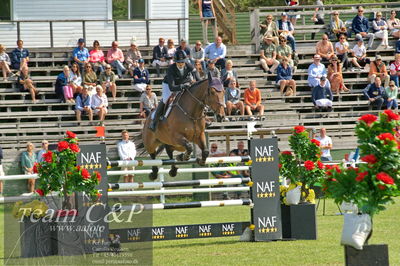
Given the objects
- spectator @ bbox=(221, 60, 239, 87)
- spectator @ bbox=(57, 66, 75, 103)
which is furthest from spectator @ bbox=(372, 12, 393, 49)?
spectator @ bbox=(57, 66, 75, 103)

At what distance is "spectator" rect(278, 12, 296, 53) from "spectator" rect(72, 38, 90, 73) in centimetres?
634

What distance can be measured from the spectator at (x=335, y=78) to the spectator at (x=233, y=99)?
3.58 m

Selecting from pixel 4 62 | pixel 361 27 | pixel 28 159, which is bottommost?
pixel 28 159

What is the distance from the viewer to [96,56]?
25828mm

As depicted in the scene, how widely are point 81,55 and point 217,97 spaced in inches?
496

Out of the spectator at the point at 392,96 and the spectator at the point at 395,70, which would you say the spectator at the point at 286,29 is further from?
the spectator at the point at 392,96

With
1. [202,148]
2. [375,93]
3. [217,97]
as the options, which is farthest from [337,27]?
[217,97]

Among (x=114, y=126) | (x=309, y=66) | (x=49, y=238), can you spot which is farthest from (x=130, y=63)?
(x=49, y=238)

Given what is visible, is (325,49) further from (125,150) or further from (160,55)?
(125,150)

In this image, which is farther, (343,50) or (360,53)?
(360,53)

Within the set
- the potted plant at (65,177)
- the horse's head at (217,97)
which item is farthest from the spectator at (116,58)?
the potted plant at (65,177)

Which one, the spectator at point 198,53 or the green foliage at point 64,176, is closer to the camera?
the green foliage at point 64,176

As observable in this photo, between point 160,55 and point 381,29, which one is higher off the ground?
point 381,29

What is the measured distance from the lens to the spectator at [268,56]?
26797 mm
